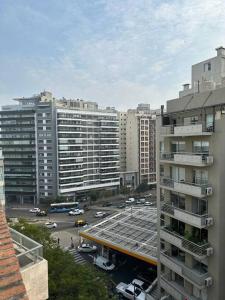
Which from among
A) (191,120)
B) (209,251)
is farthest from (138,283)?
(191,120)

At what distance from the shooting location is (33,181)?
75.0 metres

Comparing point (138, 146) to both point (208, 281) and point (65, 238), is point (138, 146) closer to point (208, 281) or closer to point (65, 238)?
point (65, 238)

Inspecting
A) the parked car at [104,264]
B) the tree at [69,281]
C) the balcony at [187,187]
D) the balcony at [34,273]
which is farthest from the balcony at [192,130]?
the parked car at [104,264]

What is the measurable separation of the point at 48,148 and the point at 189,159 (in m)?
59.3

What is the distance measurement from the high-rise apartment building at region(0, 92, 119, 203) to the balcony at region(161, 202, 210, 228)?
2102 inches

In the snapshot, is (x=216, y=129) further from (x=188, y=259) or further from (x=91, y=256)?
(x=91, y=256)

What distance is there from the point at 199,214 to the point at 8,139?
227 ft

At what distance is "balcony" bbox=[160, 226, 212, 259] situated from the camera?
18.1 metres

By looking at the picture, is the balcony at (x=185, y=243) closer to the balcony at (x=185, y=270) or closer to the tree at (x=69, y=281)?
the balcony at (x=185, y=270)

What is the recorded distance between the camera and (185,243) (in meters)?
19.5

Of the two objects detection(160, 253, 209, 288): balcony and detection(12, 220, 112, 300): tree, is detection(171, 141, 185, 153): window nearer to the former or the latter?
detection(160, 253, 209, 288): balcony

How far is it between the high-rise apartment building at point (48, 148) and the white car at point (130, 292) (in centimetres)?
4598

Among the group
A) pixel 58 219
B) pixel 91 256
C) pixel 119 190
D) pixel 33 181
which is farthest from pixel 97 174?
pixel 91 256

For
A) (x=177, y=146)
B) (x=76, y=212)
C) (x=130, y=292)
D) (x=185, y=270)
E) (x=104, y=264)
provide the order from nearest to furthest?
(x=185, y=270) < (x=177, y=146) < (x=130, y=292) < (x=104, y=264) < (x=76, y=212)
